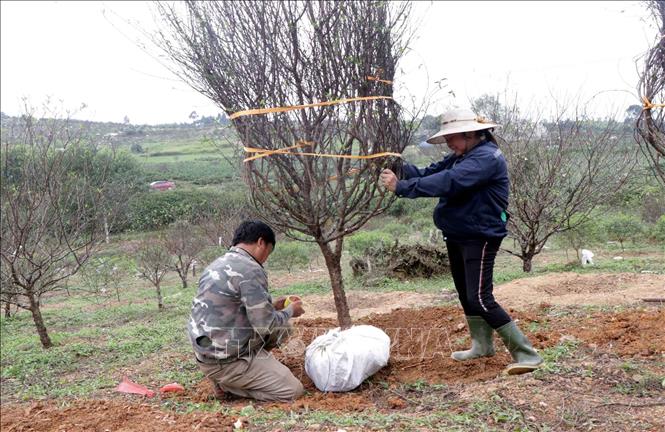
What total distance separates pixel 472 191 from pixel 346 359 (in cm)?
147

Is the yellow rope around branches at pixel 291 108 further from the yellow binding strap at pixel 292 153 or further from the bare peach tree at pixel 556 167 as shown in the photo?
the bare peach tree at pixel 556 167

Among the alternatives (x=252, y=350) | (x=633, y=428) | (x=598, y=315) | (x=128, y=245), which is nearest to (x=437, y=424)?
(x=633, y=428)

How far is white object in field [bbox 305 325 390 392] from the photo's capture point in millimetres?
4039

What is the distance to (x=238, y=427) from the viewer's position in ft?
10.4

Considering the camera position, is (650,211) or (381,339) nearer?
(381,339)

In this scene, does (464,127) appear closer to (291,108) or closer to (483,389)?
(291,108)

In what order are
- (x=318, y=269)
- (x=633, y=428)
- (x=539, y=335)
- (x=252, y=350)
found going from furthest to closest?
1. (x=318, y=269)
2. (x=539, y=335)
3. (x=252, y=350)
4. (x=633, y=428)

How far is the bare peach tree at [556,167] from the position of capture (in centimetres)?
1004

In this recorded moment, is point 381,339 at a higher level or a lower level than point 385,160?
lower

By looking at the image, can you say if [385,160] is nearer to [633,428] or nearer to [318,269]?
[633,428]

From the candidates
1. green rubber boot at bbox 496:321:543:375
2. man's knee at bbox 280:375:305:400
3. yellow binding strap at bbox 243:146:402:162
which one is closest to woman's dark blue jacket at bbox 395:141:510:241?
yellow binding strap at bbox 243:146:402:162

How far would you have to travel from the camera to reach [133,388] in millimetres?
4688

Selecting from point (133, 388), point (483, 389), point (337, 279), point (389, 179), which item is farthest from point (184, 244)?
point (483, 389)

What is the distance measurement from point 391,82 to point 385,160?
586 millimetres
